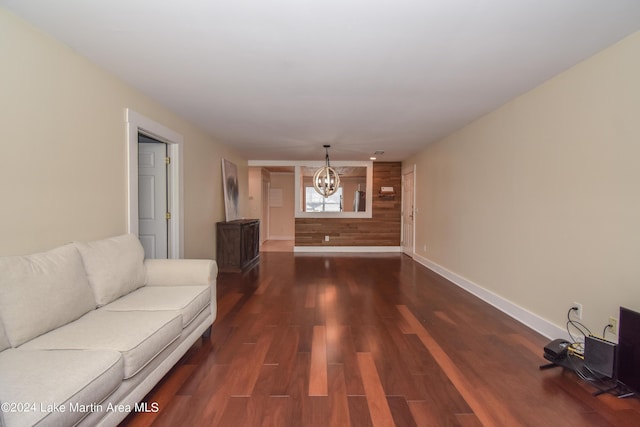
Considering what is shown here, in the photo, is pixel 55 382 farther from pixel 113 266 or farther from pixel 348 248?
pixel 348 248

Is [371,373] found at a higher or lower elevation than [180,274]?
lower

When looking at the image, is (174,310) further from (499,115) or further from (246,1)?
(499,115)

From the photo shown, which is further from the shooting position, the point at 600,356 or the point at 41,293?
the point at 600,356

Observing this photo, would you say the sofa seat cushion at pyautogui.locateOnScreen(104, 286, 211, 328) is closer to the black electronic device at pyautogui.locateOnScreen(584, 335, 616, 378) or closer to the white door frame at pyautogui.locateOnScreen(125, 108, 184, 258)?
the white door frame at pyautogui.locateOnScreen(125, 108, 184, 258)

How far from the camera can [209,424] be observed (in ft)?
5.25

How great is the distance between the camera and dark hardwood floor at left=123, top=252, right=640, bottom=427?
→ 1679 millimetres

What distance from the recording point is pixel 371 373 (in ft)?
6.84

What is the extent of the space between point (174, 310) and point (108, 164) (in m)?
1.55

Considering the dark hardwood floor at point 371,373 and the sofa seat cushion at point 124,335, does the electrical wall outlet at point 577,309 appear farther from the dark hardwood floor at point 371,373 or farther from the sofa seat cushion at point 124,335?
the sofa seat cushion at point 124,335

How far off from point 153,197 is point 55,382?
2913 millimetres

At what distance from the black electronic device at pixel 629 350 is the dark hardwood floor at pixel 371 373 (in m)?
0.14

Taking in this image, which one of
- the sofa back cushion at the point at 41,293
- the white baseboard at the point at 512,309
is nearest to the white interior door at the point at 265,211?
the white baseboard at the point at 512,309

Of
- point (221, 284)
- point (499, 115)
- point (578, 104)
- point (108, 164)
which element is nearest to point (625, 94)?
point (578, 104)

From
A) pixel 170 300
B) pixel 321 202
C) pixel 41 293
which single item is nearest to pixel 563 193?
pixel 170 300
